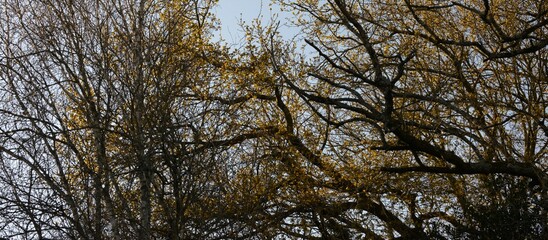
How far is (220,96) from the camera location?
10031mm

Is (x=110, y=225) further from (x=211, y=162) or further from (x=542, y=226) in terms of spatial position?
(x=542, y=226)

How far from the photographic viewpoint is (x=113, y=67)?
28.5 ft

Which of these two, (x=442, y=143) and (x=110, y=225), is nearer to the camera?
(x=110, y=225)

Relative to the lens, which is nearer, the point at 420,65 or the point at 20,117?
the point at 20,117

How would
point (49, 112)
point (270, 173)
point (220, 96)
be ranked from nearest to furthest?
point (49, 112) < point (220, 96) < point (270, 173)

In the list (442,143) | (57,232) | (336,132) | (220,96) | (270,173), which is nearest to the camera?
(57,232)

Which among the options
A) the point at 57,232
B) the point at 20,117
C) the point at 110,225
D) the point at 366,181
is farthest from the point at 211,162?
the point at 366,181

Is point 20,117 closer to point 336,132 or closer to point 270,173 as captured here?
point 270,173

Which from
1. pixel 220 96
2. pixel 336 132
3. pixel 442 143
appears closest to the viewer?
pixel 220 96

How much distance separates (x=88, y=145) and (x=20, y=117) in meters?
0.86

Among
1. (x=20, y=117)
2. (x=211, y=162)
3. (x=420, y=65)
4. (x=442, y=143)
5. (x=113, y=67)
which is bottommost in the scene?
(x=211, y=162)

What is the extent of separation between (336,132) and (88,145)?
5.40 metres

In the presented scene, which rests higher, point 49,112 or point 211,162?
point 49,112

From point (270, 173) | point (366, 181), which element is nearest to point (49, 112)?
point (270, 173)
